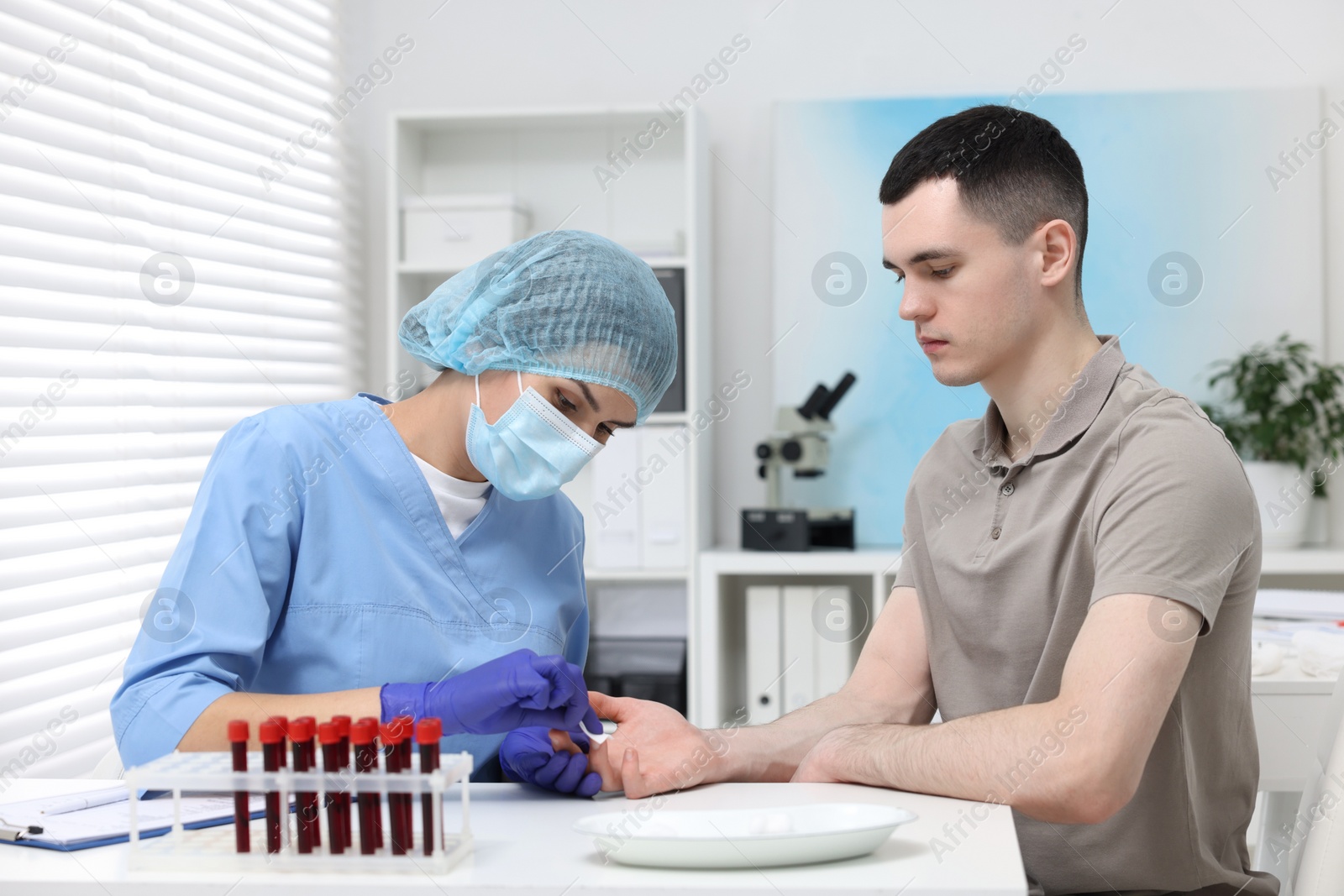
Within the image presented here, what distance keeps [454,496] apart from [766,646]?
1.61m

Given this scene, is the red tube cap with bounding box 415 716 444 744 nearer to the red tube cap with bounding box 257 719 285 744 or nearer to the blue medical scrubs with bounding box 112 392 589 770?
the red tube cap with bounding box 257 719 285 744

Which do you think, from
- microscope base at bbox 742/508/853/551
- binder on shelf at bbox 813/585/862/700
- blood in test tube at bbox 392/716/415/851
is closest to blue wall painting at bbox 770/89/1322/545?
microscope base at bbox 742/508/853/551

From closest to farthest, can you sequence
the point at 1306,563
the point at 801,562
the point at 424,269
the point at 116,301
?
1. the point at 116,301
2. the point at 1306,563
3. the point at 801,562
4. the point at 424,269

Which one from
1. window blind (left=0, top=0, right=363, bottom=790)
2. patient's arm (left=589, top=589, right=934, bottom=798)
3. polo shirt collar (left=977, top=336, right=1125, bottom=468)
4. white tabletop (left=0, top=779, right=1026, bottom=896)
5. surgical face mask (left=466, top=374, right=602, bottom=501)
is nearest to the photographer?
white tabletop (left=0, top=779, right=1026, bottom=896)

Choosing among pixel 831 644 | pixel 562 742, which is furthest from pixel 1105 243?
pixel 562 742

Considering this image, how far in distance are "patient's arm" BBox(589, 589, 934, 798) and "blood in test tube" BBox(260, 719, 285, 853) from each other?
1.28 ft

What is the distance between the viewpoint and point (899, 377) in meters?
3.19

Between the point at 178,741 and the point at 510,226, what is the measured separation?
2179mm

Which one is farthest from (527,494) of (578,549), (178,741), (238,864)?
(238,864)

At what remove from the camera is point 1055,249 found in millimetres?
1417

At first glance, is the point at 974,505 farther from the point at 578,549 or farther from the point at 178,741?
the point at 178,741

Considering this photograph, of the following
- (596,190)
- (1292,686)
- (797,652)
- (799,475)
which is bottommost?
(797,652)

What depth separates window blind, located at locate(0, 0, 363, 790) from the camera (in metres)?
1.98

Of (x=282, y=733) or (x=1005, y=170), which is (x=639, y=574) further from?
(x=282, y=733)
